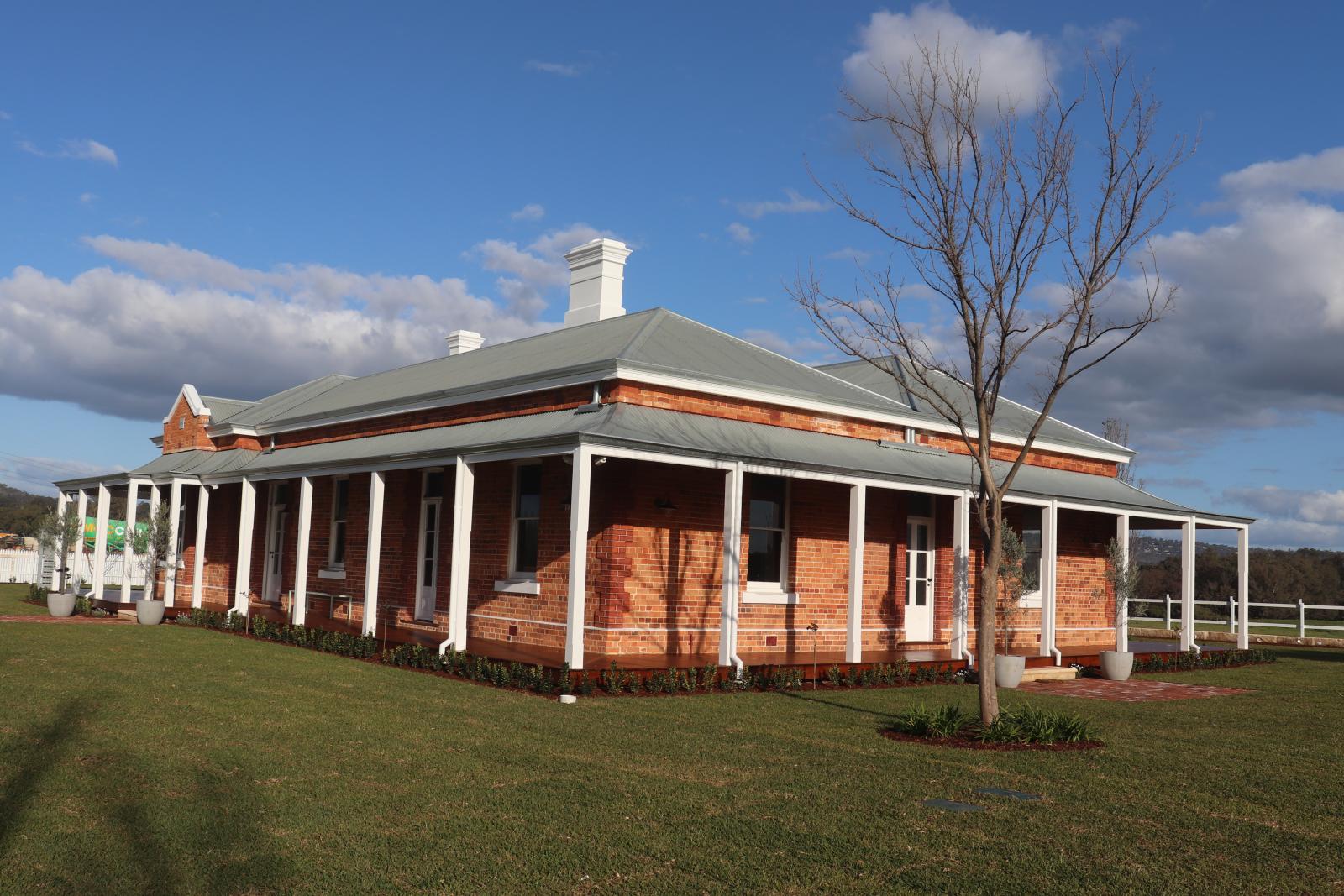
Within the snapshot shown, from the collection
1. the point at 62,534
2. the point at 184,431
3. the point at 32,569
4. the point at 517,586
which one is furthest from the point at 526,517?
the point at 32,569

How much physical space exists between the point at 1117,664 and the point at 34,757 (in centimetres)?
1475

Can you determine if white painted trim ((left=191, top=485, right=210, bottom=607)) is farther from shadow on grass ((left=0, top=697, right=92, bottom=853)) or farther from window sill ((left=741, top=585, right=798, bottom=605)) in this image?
shadow on grass ((left=0, top=697, right=92, bottom=853))

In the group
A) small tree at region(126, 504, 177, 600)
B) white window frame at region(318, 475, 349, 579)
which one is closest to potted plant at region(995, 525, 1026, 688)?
white window frame at region(318, 475, 349, 579)

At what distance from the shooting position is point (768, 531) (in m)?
16.9

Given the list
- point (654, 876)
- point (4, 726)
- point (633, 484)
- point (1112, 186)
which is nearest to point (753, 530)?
point (633, 484)

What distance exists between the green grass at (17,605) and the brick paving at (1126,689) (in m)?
18.9

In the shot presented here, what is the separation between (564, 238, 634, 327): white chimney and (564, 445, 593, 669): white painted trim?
9374 mm

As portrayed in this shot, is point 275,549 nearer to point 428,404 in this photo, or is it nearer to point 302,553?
point 302,553

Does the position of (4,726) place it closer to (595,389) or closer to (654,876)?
(654,876)

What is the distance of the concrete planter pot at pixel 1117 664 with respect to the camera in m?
17.3

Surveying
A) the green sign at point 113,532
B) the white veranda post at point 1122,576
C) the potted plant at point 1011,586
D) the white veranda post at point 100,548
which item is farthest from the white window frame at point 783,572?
the white veranda post at point 100,548

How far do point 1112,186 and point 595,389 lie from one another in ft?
24.5

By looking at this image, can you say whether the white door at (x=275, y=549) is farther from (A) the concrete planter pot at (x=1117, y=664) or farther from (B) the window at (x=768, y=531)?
(A) the concrete planter pot at (x=1117, y=664)

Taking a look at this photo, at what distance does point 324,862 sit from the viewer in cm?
573
